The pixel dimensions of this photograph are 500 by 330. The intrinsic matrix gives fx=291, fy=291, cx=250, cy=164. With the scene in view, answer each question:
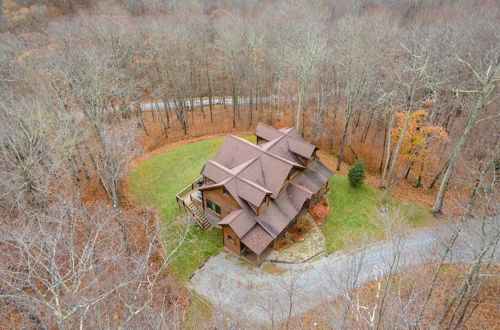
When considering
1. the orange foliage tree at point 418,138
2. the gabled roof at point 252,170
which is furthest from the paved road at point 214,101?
the orange foliage tree at point 418,138

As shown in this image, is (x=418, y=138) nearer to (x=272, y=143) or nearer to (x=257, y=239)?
(x=272, y=143)

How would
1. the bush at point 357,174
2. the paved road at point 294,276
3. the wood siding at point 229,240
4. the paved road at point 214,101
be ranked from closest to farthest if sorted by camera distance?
the paved road at point 294,276 → the wood siding at point 229,240 → the bush at point 357,174 → the paved road at point 214,101

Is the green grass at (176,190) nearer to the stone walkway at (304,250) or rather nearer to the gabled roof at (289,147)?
the stone walkway at (304,250)

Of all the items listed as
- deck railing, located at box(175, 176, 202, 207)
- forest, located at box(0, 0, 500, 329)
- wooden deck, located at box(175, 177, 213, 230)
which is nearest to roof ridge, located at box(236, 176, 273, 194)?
wooden deck, located at box(175, 177, 213, 230)

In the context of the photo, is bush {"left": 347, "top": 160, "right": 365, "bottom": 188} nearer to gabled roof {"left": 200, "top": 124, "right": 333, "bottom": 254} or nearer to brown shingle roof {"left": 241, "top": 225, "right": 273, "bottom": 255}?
gabled roof {"left": 200, "top": 124, "right": 333, "bottom": 254}

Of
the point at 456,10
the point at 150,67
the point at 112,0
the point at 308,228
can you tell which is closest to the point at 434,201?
the point at 308,228

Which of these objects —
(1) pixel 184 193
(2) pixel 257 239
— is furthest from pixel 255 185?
(1) pixel 184 193
